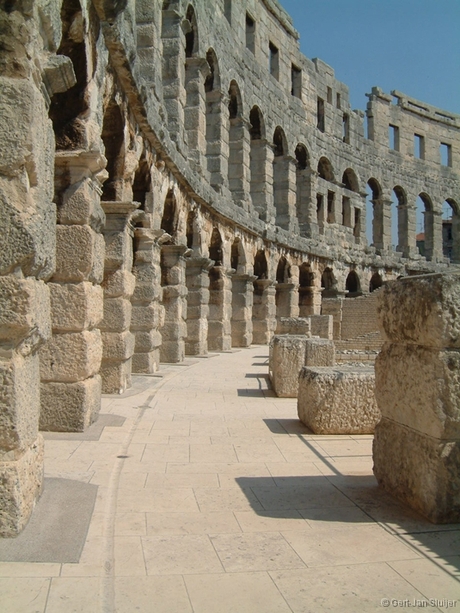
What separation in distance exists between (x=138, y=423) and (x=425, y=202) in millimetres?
28966

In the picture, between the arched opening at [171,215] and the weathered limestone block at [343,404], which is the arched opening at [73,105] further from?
the arched opening at [171,215]

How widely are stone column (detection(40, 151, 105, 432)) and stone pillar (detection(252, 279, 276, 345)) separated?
14532mm

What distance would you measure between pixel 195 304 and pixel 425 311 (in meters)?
11.0

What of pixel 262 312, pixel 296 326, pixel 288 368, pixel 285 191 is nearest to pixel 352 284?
pixel 285 191

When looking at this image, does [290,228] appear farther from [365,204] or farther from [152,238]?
[152,238]

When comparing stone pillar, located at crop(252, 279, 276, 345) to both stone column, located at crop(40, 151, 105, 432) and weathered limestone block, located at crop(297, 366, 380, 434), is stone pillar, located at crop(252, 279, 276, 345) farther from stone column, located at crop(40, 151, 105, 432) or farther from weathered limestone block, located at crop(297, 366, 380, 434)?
stone column, located at crop(40, 151, 105, 432)

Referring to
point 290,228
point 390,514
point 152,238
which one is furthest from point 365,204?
point 390,514

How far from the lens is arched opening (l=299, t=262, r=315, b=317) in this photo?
2402 cm

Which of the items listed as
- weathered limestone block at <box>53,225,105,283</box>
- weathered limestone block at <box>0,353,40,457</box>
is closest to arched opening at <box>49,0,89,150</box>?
weathered limestone block at <box>53,225,105,283</box>

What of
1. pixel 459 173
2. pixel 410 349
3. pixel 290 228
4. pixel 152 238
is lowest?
pixel 410 349

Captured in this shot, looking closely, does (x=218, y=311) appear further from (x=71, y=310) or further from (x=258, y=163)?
(x=71, y=310)

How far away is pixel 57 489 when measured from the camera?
3834 mm

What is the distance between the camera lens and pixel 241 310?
1836cm

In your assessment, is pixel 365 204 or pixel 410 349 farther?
pixel 365 204
